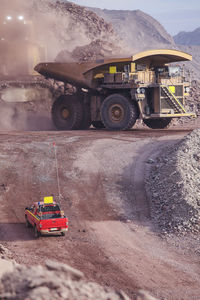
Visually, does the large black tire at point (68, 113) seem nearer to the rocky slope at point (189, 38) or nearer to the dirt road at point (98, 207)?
the dirt road at point (98, 207)

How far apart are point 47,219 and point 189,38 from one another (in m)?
133

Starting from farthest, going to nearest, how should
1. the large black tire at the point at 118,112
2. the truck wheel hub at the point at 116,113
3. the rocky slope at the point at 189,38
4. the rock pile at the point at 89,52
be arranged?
the rocky slope at the point at 189,38, the rock pile at the point at 89,52, the truck wheel hub at the point at 116,113, the large black tire at the point at 118,112

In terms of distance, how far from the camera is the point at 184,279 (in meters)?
10.4

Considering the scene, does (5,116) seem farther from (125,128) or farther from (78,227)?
(78,227)

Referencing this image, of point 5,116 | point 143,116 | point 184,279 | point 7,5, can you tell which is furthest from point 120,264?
point 7,5

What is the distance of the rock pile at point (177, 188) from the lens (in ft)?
43.4

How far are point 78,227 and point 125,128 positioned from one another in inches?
414

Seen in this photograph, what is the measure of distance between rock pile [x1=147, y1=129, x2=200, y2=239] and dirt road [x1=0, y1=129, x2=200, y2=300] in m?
0.40

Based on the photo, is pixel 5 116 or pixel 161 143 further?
pixel 5 116

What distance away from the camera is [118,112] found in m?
23.1

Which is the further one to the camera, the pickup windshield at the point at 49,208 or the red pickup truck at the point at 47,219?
the pickup windshield at the point at 49,208

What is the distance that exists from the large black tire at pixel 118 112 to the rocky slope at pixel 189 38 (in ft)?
369

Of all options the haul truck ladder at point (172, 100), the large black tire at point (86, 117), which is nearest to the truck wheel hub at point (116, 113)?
the haul truck ladder at point (172, 100)

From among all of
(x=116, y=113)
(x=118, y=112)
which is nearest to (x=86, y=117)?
(x=116, y=113)
